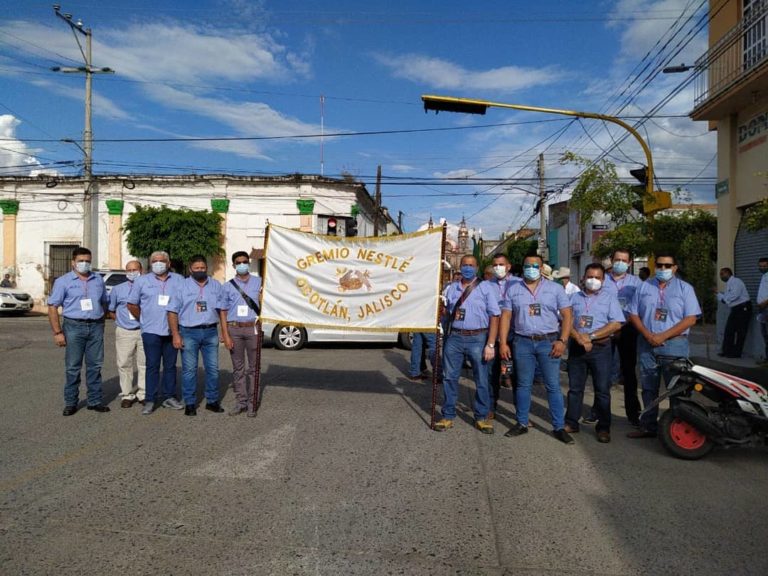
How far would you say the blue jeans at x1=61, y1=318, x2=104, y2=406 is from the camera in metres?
6.84

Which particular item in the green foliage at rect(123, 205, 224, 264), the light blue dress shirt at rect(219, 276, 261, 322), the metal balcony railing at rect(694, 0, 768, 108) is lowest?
the light blue dress shirt at rect(219, 276, 261, 322)

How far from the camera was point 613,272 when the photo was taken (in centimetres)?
781

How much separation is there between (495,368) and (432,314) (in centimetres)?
132

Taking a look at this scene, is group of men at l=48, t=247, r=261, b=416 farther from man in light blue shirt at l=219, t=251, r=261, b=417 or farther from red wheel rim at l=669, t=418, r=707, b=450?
red wheel rim at l=669, t=418, r=707, b=450

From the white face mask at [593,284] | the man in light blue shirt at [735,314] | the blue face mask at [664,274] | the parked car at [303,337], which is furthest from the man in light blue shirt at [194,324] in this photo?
the man in light blue shirt at [735,314]

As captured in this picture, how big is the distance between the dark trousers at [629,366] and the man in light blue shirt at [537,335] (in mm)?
1129

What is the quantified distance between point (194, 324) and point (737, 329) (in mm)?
10442

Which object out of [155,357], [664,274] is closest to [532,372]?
[664,274]

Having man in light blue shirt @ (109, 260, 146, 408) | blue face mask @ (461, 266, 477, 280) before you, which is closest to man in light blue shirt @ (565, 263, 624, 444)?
blue face mask @ (461, 266, 477, 280)

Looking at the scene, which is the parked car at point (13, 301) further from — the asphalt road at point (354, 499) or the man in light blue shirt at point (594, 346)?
the man in light blue shirt at point (594, 346)

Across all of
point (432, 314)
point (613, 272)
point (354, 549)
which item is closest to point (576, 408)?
point (432, 314)

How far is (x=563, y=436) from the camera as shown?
5.96 meters

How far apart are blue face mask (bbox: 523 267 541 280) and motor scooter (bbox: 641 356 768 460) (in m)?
1.54

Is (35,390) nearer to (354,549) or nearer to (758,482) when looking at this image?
(354,549)
